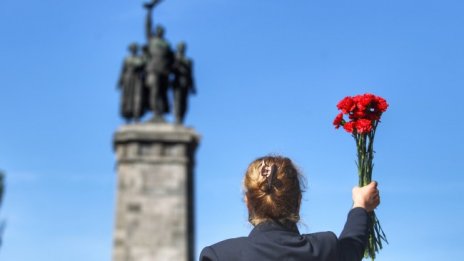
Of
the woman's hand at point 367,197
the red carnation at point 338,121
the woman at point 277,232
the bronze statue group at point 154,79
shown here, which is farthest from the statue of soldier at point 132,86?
the woman at point 277,232

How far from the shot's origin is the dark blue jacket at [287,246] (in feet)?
14.1

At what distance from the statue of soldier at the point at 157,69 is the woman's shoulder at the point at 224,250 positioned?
787cm

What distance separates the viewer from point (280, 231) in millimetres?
4371

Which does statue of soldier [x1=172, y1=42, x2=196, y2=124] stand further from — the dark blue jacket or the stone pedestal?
the dark blue jacket

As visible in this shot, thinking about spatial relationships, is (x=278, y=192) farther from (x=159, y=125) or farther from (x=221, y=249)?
(x=159, y=125)

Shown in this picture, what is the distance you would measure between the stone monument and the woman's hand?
6690 millimetres

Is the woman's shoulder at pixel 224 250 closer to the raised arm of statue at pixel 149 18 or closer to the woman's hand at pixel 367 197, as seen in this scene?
the woman's hand at pixel 367 197

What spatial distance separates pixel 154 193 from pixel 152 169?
0.44m

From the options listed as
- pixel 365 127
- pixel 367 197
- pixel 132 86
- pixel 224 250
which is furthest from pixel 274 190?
pixel 132 86

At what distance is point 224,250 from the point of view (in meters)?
4.42

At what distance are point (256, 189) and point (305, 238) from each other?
46 centimetres

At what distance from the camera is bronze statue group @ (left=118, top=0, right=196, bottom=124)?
12.2 meters

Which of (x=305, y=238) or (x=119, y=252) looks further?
(x=119, y=252)

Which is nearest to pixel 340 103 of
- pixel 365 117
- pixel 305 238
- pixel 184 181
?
pixel 365 117
